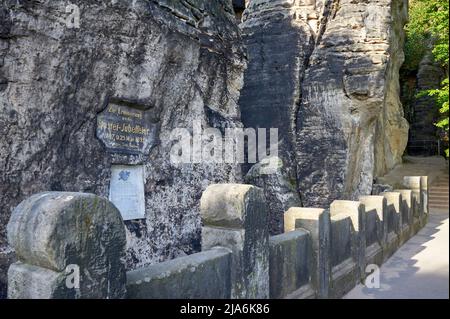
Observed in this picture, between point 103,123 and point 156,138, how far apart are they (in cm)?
101

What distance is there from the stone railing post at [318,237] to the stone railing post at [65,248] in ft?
9.59

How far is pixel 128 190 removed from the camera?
231 inches

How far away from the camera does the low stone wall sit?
7.54 ft

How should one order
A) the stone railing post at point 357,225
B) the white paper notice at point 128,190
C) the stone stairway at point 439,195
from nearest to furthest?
the white paper notice at point 128,190, the stone railing post at point 357,225, the stone stairway at point 439,195

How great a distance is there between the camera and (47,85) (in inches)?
190

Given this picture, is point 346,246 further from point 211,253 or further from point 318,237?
point 211,253

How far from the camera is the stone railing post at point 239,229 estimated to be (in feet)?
11.8

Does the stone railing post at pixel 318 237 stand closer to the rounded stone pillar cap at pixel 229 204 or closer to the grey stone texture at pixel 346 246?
the grey stone texture at pixel 346 246

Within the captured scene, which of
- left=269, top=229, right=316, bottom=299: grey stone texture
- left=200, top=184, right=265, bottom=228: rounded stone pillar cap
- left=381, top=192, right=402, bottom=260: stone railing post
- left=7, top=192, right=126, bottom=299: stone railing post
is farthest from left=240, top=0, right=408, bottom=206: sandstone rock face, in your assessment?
left=7, top=192, right=126, bottom=299: stone railing post

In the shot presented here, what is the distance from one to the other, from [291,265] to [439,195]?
13.1 m

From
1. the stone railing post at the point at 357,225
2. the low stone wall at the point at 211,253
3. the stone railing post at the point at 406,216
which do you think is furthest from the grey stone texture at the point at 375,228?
the stone railing post at the point at 406,216

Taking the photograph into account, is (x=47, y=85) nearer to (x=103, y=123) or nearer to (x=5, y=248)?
(x=103, y=123)
